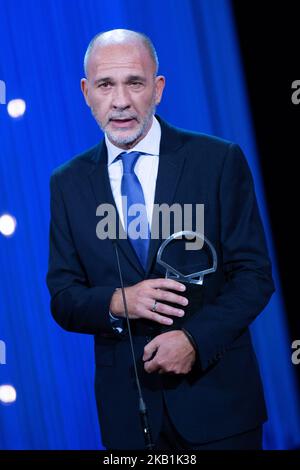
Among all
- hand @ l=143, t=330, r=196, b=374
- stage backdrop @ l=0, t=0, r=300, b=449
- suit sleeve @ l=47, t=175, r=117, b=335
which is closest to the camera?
hand @ l=143, t=330, r=196, b=374

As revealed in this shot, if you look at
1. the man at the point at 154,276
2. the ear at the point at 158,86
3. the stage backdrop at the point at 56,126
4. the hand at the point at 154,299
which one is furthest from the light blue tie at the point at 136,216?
the stage backdrop at the point at 56,126

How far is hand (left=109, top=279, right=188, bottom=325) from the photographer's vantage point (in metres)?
1.67

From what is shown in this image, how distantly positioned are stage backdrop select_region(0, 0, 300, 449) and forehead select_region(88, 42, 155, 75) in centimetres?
78

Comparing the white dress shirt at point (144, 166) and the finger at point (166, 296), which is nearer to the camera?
the finger at point (166, 296)

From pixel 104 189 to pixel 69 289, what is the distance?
9.7 inches

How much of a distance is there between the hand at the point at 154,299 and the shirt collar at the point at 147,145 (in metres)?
0.34

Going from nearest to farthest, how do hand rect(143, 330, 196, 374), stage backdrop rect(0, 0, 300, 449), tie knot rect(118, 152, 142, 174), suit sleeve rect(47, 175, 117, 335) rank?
hand rect(143, 330, 196, 374) → suit sleeve rect(47, 175, 117, 335) → tie knot rect(118, 152, 142, 174) → stage backdrop rect(0, 0, 300, 449)

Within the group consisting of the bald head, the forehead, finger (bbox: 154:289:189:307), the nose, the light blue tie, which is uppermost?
the bald head

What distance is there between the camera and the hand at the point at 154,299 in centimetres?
167

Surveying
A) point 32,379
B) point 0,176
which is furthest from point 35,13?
point 32,379

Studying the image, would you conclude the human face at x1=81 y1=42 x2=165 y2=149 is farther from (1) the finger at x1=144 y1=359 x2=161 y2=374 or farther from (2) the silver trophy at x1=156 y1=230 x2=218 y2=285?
(1) the finger at x1=144 y1=359 x2=161 y2=374

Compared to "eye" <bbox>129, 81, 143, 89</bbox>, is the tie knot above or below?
below

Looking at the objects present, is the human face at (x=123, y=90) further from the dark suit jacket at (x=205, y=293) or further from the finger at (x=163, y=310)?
the finger at (x=163, y=310)

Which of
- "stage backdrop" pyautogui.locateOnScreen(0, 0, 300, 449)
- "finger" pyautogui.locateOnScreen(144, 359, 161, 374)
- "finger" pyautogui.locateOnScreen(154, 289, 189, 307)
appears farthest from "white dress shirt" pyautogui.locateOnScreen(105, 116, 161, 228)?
"stage backdrop" pyautogui.locateOnScreen(0, 0, 300, 449)
